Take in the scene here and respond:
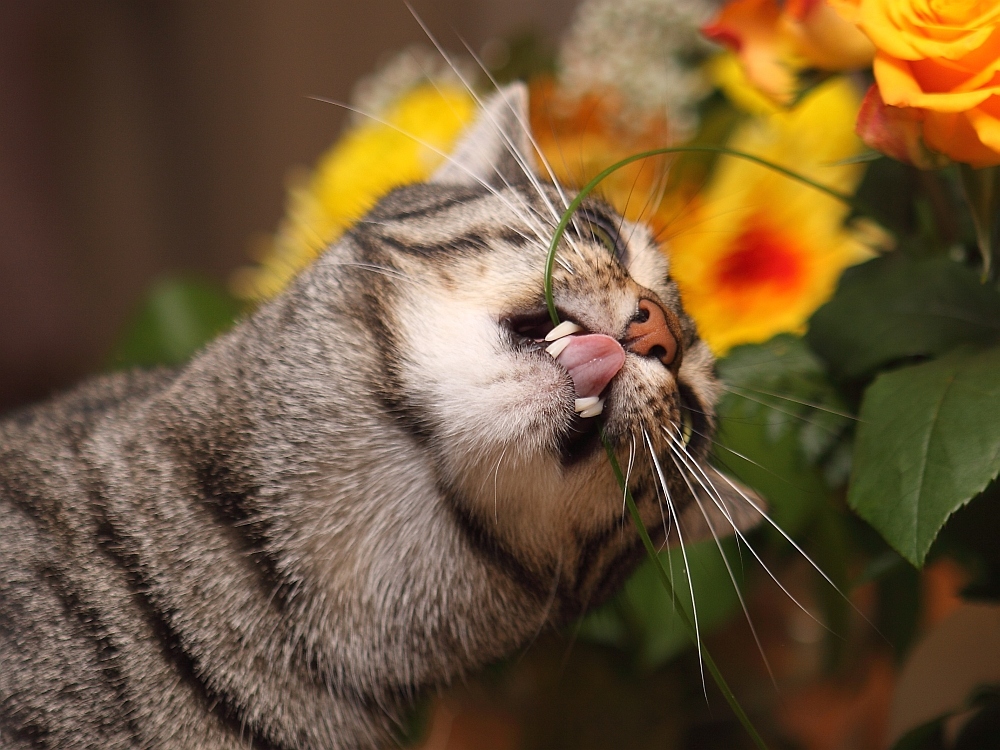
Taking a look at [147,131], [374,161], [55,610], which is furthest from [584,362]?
[147,131]

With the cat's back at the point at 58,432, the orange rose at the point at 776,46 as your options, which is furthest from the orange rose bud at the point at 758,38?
the cat's back at the point at 58,432

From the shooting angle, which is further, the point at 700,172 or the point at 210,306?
the point at 210,306

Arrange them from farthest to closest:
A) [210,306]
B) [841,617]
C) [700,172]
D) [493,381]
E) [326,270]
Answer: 1. [210,306]
2. [700,172]
3. [841,617]
4. [326,270]
5. [493,381]

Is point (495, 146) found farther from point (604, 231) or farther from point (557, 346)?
point (557, 346)

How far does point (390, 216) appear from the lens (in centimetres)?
68

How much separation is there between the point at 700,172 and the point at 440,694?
571 mm

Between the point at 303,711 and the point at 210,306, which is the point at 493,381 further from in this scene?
the point at 210,306

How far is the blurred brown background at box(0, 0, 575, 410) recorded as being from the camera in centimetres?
162

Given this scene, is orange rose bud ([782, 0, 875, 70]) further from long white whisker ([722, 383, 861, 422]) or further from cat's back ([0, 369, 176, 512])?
cat's back ([0, 369, 176, 512])

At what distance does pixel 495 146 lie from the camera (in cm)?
75

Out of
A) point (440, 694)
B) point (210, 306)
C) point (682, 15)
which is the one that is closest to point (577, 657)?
point (440, 694)

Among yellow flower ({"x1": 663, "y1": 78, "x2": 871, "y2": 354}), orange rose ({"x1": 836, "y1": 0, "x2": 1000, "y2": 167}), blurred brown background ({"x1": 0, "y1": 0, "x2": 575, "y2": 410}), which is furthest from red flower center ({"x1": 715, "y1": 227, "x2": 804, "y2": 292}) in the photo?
blurred brown background ({"x1": 0, "y1": 0, "x2": 575, "y2": 410})

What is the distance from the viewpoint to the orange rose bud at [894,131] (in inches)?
19.1

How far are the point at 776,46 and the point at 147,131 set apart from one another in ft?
5.50
